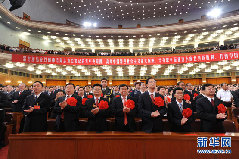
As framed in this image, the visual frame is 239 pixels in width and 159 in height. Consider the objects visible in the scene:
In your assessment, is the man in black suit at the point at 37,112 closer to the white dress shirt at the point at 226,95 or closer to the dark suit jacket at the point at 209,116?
the dark suit jacket at the point at 209,116

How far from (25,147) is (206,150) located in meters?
2.37

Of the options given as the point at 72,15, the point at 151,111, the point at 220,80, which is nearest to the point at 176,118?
the point at 151,111

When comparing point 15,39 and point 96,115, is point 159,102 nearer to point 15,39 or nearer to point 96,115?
point 96,115

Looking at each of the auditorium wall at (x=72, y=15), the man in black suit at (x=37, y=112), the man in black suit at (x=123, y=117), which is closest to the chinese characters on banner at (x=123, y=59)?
the auditorium wall at (x=72, y=15)

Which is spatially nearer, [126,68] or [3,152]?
[3,152]

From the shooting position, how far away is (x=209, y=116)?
8.14 ft

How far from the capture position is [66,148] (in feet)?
6.42

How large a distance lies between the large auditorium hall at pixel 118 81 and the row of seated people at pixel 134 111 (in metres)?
0.02

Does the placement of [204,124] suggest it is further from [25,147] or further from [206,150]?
[25,147]

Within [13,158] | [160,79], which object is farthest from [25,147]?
[160,79]

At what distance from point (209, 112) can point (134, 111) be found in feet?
4.42

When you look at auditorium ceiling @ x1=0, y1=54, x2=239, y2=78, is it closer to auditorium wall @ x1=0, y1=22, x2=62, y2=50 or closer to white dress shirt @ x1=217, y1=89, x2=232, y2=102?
auditorium wall @ x1=0, y1=22, x2=62, y2=50

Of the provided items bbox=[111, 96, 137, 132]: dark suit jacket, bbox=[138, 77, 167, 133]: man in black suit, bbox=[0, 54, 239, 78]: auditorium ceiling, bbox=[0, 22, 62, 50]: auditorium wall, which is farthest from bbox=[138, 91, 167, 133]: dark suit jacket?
bbox=[0, 22, 62, 50]: auditorium wall

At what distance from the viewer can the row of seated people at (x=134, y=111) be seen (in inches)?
99.0
